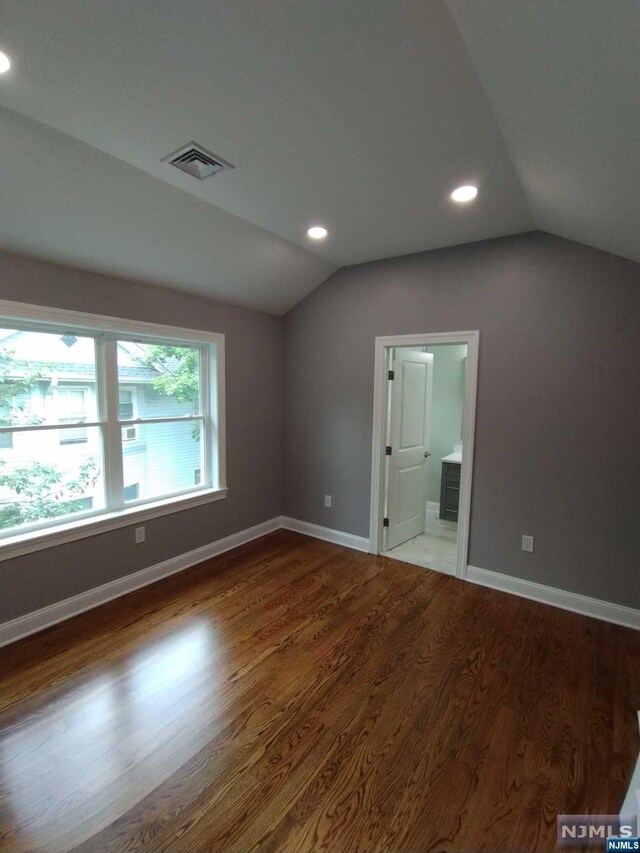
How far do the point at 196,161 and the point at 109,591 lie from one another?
291cm

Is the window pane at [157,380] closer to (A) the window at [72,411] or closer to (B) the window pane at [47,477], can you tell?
(A) the window at [72,411]

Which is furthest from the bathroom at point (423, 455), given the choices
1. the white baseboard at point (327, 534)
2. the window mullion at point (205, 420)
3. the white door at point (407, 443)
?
the window mullion at point (205, 420)

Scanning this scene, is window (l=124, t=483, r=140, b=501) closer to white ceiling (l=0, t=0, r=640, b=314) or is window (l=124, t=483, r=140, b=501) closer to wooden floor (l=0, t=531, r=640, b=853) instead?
wooden floor (l=0, t=531, r=640, b=853)

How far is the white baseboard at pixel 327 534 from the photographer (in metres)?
3.81

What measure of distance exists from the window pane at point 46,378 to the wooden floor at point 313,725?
4.76 feet

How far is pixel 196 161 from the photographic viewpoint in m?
1.90

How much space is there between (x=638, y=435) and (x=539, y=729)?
1891 mm

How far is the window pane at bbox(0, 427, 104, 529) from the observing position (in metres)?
2.46

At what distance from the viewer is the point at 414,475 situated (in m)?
4.01

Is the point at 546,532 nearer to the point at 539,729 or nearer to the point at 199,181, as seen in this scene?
the point at 539,729

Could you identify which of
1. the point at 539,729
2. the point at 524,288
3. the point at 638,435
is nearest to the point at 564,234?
the point at 524,288

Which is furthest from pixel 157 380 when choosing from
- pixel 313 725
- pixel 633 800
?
pixel 633 800

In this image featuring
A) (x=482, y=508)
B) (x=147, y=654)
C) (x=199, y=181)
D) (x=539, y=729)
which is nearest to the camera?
(x=539, y=729)

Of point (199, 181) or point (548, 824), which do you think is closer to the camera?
point (548, 824)
